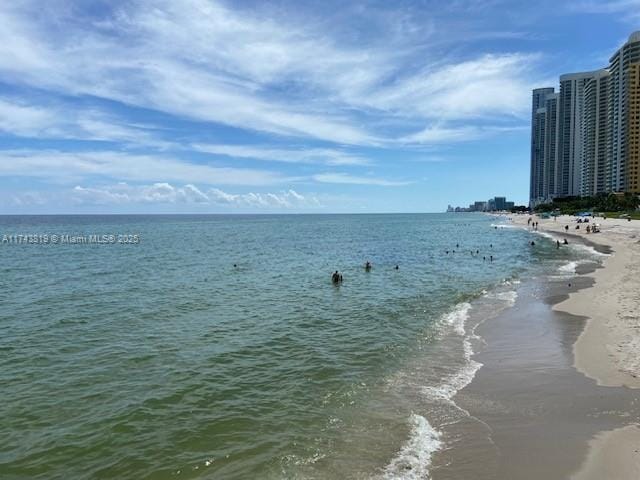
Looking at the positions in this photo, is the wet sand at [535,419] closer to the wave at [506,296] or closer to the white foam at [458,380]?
the white foam at [458,380]

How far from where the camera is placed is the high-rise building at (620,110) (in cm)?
16700

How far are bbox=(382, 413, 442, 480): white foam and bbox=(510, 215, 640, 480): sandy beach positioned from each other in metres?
2.68

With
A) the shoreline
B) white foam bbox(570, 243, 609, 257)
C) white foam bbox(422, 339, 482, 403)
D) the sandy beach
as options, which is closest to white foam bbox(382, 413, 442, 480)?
white foam bbox(422, 339, 482, 403)

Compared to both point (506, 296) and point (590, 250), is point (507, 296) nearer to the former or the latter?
point (506, 296)

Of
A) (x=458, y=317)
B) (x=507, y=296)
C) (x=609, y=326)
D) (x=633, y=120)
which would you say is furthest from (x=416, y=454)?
(x=633, y=120)

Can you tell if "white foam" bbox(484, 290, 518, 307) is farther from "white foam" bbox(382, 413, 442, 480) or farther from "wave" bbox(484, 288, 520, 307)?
"white foam" bbox(382, 413, 442, 480)

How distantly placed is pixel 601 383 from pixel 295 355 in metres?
9.71

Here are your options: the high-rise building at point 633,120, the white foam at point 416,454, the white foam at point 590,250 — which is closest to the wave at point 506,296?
the white foam at point 416,454

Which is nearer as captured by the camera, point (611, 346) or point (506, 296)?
point (611, 346)

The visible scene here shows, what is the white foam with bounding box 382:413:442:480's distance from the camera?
8.70m

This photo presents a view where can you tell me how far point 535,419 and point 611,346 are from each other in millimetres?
7652

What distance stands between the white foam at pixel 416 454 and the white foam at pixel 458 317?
9922 millimetres

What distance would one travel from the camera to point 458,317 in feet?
75.8

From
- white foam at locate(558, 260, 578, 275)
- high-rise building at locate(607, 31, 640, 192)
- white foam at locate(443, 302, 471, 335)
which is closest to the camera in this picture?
white foam at locate(443, 302, 471, 335)
